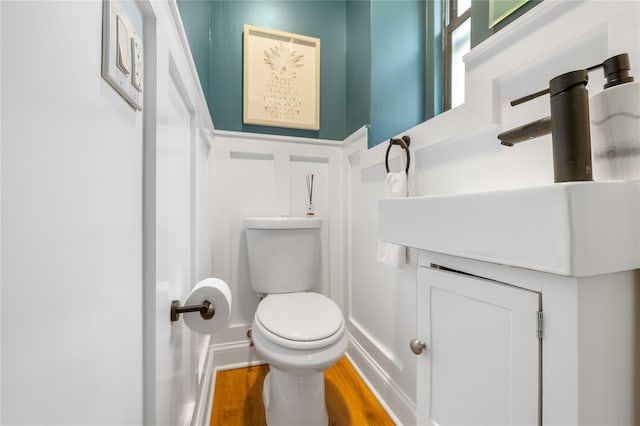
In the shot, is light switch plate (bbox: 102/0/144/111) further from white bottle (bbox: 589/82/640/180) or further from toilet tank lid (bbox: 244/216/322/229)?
toilet tank lid (bbox: 244/216/322/229)

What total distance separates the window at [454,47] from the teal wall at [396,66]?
12cm

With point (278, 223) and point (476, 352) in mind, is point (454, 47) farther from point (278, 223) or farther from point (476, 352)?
point (476, 352)

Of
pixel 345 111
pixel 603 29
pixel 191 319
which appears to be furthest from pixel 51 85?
pixel 345 111

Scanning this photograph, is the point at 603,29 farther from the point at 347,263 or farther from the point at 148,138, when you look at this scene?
the point at 347,263

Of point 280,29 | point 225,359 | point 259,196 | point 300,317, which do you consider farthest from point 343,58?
point 225,359

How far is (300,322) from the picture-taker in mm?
1052

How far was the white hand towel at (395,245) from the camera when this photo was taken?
1078 mm

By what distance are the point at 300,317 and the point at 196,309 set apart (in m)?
0.57

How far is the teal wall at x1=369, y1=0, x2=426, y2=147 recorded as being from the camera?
1.43 meters

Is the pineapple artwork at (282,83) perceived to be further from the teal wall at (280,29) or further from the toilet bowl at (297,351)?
the toilet bowl at (297,351)

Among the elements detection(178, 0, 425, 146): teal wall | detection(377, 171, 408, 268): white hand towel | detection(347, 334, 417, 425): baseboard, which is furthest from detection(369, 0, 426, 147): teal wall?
detection(347, 334, 417, 425): baseboard

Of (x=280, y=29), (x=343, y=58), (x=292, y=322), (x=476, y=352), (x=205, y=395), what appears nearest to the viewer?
(x=476, y=352)

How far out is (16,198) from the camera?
8.2 inches

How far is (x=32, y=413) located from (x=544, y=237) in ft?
1.84
